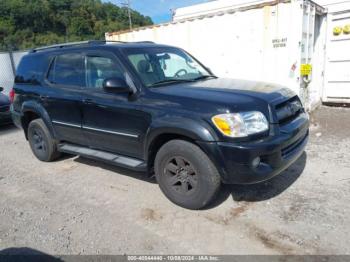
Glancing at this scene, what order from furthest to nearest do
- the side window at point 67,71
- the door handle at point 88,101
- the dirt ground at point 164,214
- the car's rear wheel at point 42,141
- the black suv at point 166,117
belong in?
the car's rear wheel at point 42,141, the side window at point 67,71, the door handle at point 88,101, the black suv at point 166,117, the dirt ground at point 164,214

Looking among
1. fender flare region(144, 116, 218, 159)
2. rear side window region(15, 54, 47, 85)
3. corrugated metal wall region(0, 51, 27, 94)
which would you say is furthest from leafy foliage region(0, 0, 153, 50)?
fender flare region(144, 116, 218, 159)

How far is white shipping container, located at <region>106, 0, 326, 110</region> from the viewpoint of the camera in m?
6.98

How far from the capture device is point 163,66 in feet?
→ 14.0

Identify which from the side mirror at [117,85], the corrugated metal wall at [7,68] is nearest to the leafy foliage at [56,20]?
the corrugated metal wall at [7,68]

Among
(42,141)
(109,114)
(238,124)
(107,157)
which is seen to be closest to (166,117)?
(238,124)

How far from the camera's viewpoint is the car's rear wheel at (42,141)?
207 inches

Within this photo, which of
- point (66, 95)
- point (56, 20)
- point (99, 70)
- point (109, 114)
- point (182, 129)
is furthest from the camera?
point (56, 20)

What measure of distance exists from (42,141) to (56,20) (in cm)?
6131

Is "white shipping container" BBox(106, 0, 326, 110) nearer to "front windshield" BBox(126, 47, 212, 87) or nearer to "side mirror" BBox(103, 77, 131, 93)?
"front windshield" BBox(126, 47, 212, 87)

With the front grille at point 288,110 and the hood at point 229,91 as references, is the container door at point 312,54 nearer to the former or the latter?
the front grille at point 288,110

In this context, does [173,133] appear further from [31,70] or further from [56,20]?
[56,20]

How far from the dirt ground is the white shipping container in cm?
282

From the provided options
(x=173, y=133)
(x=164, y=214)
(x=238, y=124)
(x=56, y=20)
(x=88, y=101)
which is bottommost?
(x=164, y=214)

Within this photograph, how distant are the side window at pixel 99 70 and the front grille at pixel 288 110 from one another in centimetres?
194
